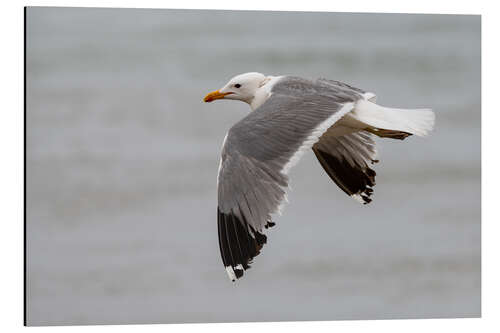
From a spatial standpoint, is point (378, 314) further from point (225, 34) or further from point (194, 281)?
point (225, 34)

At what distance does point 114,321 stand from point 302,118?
5.19ft

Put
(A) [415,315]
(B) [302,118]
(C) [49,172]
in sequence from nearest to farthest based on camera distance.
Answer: (B) [302,118] → (C) [49,172] → (A) [415,315]

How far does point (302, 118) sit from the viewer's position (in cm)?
466

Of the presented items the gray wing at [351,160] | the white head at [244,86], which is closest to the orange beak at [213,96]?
the white head at [244,86]

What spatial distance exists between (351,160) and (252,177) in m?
1.25

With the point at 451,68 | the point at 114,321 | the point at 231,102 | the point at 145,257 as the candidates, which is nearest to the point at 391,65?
the point at 451,68

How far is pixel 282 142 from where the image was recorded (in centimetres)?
447

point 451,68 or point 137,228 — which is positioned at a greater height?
point 451,68

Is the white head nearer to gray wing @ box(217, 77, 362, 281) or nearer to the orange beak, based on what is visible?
the orange beak

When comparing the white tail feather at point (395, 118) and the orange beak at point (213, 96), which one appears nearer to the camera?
the white tail feather at point (395, 118)

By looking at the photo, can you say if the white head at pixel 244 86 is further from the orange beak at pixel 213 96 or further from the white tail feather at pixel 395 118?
the white tail feather at pixel 395 118

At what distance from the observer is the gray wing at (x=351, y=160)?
5.41 metres

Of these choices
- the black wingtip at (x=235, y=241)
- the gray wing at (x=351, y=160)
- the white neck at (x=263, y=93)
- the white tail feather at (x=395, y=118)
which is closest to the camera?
the black wingtip at (x=235, y=241)

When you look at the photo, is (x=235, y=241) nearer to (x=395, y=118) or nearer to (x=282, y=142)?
(x=282, y=142)
